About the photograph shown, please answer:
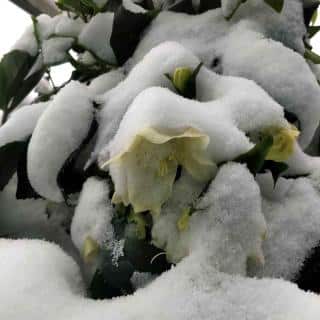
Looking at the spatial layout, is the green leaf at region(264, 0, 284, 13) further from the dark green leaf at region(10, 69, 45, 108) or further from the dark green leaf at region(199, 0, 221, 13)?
the dark green leaf at region(10, 69, 45, 108)

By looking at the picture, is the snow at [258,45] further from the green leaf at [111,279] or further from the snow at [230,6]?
the green leaf at [111,279]

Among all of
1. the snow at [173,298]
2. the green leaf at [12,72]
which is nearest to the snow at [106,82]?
the green leaf at [12,72]

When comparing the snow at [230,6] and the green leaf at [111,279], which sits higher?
the snow at [230,6]

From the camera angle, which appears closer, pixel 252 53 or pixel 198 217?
pixel 198 217

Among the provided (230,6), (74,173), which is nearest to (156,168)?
(74,173)

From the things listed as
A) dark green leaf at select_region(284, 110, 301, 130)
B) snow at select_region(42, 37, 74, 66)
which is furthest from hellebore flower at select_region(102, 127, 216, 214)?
snow at select_region(42, 37, 74, 66)

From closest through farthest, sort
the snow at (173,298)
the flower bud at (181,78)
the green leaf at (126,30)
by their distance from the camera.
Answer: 1. the snow at (173,298)
2. the flower bud at (181,78)
3. the green leaf at (126,30)

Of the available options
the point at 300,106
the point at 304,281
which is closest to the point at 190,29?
the point at 300,106

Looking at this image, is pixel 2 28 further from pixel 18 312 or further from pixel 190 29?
pixel 18 312
